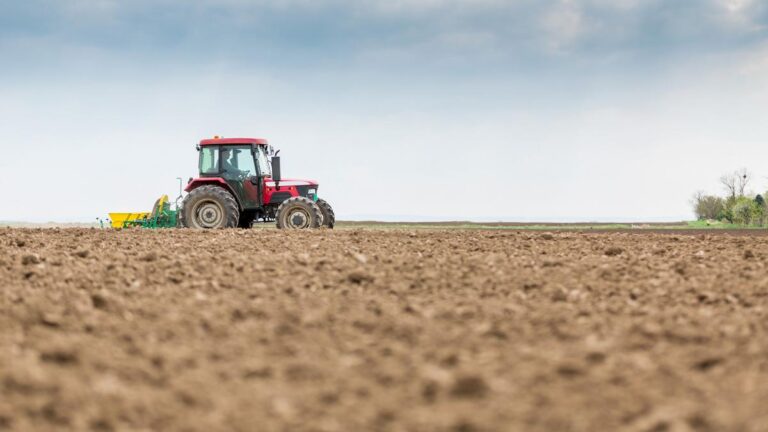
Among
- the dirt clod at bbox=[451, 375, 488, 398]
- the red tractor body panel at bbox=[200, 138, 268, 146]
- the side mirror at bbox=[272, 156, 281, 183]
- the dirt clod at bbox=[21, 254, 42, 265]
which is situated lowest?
the dirt clod at bbox=[451, 375, 488, 398]

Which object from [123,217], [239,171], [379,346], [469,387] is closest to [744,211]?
[239,171]

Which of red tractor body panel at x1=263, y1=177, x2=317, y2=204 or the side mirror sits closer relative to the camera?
the side mirror

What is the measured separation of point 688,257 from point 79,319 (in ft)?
25.6

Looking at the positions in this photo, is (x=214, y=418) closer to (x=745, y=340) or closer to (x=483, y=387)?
(x=483, y=387)

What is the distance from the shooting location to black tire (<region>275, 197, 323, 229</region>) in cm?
1680

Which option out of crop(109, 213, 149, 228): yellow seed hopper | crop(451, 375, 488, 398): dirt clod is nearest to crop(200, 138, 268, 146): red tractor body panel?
crop(109, 213, 149, 228): yellow seed hopper

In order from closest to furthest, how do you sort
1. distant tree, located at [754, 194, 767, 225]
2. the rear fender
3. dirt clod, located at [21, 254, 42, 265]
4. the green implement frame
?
dirt clod, located at [21, 254, 42, 265], the rear fender, the green implement frame, distant tree, located at [754, 194, 767, 225]

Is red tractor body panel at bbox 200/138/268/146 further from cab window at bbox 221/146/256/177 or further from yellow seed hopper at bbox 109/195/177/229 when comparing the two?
yellow seed hopper at bbox 109/195/177/229

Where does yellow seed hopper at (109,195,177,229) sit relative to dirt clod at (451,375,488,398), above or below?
above

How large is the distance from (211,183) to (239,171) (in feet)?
2.46

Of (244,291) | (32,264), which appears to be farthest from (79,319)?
(32,264)

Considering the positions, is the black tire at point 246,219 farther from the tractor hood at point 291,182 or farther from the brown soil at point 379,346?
the brown soil at point 379,346

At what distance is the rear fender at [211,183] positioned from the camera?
17.1 metres

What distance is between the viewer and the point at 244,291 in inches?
244
